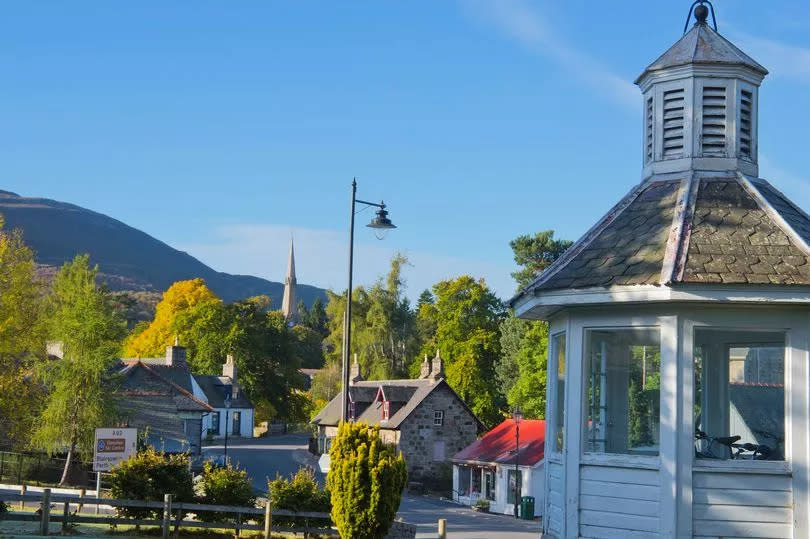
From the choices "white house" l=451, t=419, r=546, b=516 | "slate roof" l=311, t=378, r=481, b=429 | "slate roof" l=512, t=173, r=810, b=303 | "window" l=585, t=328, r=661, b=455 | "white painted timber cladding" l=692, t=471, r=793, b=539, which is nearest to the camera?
"white painted timber cladding" l=692, t=471, r=793, b=539

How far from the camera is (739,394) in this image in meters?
11.4

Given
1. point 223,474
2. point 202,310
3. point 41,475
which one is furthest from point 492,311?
point 223,474

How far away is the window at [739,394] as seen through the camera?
10.5 metres

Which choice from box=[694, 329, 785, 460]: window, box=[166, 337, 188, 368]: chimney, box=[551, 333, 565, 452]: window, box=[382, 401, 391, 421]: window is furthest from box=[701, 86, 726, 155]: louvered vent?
box=[166, 337, 188, 368]: chimney

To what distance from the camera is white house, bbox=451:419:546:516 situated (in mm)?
50031

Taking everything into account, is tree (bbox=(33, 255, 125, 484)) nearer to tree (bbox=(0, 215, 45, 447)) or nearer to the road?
tree (bbox=(0, 215, 45, 447))

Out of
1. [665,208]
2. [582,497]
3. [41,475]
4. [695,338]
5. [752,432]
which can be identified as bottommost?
[41,475]

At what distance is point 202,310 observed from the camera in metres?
93.7

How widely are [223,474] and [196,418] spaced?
34940 millimetres

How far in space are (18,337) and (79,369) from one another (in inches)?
122

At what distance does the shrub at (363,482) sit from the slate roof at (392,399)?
42847mm

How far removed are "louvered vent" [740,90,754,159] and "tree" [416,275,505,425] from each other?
64.0m

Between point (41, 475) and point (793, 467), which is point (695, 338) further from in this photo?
point (41, 475)

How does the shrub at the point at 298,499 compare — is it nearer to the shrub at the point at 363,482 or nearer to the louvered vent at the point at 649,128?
the shrub at the point at 363,482
